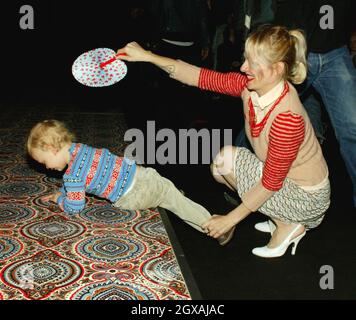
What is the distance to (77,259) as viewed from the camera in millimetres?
2006

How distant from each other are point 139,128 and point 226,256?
7.73ft

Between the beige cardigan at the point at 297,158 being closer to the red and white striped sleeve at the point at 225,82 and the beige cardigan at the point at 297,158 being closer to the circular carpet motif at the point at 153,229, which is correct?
the red and white striped sleeve at the point at 225,82

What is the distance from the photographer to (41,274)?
1870 mm

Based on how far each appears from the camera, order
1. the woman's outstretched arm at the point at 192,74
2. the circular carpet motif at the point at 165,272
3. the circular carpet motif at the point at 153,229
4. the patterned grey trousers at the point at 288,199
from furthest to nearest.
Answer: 1. the circular carpet motif at the point at 153,229
2. the woman's outstretched arm at the point at 192,74
3. the patterned grey trousers at the point at 288,199
4. the circular carpet motif at the point at 165,272

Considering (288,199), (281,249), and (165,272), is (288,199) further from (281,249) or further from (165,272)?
(165,272)

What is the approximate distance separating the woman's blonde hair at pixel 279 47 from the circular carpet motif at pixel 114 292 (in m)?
0.99

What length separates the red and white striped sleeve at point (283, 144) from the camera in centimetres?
177

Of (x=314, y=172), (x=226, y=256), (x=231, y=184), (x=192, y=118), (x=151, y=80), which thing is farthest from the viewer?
(x=151, y=80)

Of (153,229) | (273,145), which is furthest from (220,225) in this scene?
(153,229)

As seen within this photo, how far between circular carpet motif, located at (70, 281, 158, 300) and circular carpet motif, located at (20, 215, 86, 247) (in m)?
0.42

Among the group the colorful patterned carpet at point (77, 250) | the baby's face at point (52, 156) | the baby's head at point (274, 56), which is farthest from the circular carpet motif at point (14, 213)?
the baby's head at point (274, 56)
